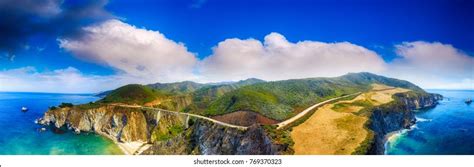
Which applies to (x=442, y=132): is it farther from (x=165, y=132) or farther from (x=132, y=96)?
(x=132, y=96)

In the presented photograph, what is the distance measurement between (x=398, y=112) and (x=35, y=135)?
24.8 m

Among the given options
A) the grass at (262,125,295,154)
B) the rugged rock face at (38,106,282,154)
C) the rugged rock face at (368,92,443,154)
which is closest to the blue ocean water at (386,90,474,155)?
the rugged rock face at (368,92,443,154)

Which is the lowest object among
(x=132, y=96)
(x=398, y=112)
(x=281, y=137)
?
(x=281, y=137)

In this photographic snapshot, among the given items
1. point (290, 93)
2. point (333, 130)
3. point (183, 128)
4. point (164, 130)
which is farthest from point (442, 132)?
point (164, 130)

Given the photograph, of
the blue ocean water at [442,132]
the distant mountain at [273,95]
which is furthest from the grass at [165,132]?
the blue ocean water at [442,132]

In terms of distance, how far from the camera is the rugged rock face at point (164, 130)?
63.7 ft

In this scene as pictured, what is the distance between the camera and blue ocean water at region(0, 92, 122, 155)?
21.2 metres

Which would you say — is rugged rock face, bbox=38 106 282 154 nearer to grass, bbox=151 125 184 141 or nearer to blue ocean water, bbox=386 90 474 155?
grass, bbox=151 125 184 141

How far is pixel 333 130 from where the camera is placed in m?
20.0

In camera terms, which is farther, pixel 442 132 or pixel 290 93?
pixel 290 93

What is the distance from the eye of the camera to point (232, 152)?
19.2 metres

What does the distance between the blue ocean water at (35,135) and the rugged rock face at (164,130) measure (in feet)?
3.93
